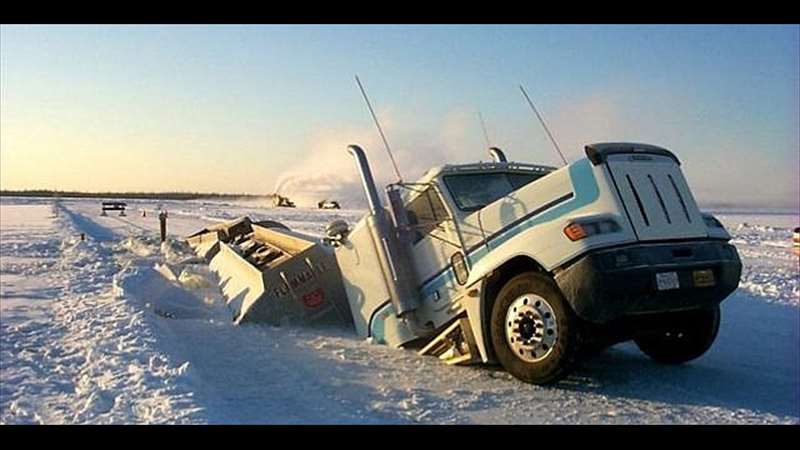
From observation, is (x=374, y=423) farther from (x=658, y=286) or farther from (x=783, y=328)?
(x=783, y=328)

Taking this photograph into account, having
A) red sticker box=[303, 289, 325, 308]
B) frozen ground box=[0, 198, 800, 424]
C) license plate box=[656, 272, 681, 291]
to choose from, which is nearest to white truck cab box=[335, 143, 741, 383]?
license plate box=[656, 272, 681, 291]

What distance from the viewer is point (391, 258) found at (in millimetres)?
7148

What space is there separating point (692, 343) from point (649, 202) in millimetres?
1629

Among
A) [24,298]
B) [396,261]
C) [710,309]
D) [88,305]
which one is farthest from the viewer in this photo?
[24,298]

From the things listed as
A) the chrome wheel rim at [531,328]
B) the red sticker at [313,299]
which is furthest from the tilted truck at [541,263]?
the red sticker at [313,299]

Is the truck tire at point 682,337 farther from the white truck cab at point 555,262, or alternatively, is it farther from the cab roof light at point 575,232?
the cab roof light at point 575,232

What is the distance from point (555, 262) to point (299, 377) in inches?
92.4

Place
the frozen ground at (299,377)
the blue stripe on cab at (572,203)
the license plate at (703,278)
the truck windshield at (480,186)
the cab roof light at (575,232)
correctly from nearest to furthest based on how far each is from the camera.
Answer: the frozen ground at (299,377) < the cab roof light at (575,232) < the license plate at (703,278) < the blue stripe on cab at (572,203) < the truck windshield at (480,186)

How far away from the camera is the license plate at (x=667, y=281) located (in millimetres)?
5434

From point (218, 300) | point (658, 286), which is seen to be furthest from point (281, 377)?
point (218, 300)

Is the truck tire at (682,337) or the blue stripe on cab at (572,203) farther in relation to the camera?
the truck tire at (682,337)

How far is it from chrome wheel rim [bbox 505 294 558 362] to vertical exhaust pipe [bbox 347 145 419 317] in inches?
54.4

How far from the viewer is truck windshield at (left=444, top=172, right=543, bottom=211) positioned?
273 inches
